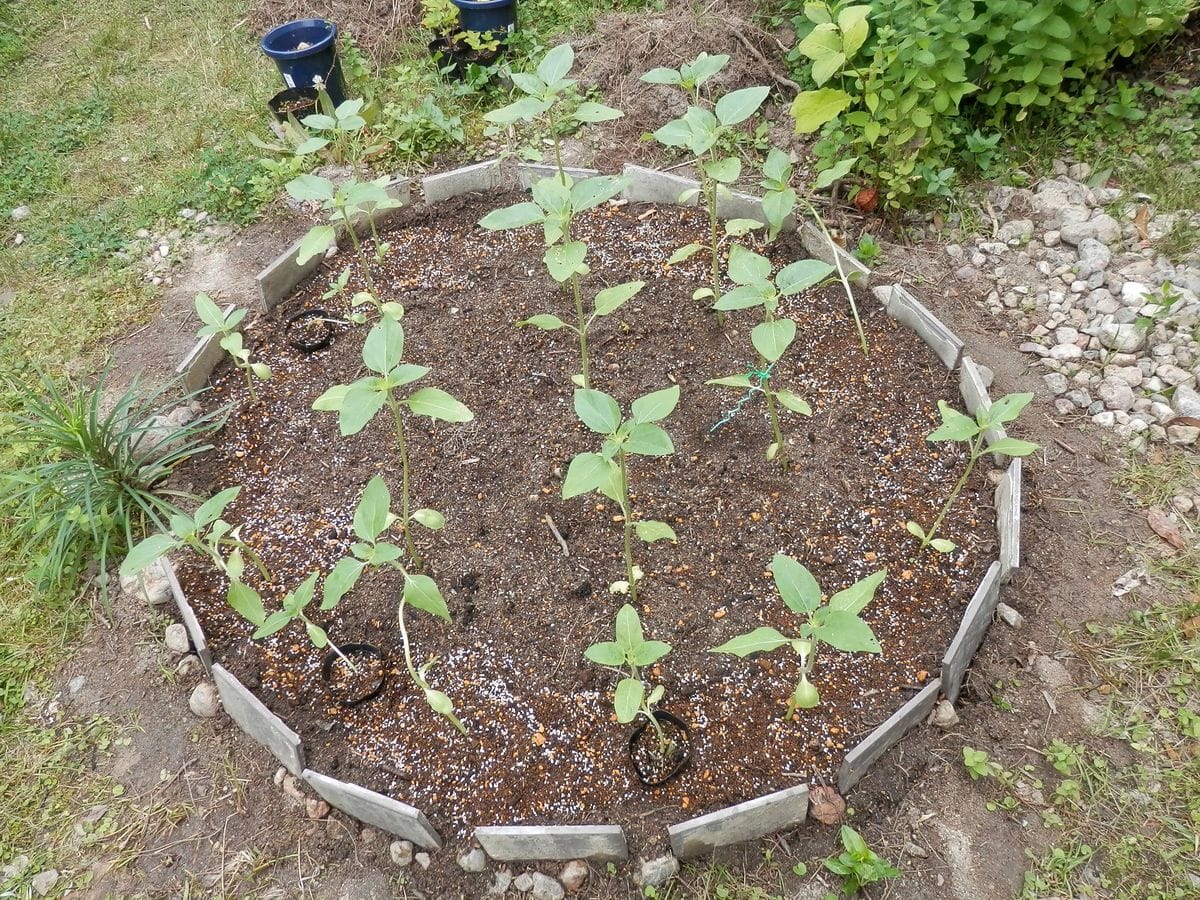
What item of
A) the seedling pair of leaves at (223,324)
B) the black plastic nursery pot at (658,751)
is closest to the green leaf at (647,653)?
the black plastic nursery pot at (658,751)

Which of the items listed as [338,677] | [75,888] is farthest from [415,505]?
[75,888]

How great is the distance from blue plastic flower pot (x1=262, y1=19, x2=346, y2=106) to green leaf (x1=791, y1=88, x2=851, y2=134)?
2.51m

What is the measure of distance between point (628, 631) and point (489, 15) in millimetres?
3815

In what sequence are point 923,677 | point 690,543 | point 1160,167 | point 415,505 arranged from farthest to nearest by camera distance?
point 1160,167 → point 415,505 → point 690,543 → point 923,677

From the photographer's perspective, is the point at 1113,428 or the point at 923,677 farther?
the point at 1113,428

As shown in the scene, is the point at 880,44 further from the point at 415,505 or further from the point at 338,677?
the point at 338,677

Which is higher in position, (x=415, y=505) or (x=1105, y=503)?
(x=415, y=505)

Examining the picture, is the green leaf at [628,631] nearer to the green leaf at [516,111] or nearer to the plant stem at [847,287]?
the plant stem at [847,287]

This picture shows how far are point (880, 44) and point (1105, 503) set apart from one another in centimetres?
189

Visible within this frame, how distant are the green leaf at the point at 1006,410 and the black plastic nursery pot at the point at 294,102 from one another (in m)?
3.66

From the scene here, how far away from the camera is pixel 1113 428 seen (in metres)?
2.76

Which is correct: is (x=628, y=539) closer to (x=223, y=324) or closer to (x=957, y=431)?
(x=957, y=431)

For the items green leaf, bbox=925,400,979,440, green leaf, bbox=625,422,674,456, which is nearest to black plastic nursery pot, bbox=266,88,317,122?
green leaf, bbox=625,422,674,456

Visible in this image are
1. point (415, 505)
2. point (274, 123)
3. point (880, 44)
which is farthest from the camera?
point (274, 123)
